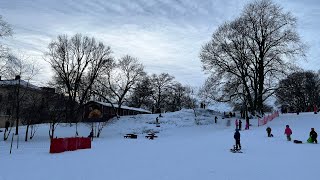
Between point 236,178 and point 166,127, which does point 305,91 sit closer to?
point 166,127

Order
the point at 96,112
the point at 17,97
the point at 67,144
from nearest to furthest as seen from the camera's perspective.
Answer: the point at 67,144, the point at 17,97, the point at 96,112

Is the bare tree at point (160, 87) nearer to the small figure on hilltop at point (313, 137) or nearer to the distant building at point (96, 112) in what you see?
the distant building at point (96, 112)

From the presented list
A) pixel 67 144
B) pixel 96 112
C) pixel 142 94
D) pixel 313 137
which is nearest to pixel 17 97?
pixel 67 144

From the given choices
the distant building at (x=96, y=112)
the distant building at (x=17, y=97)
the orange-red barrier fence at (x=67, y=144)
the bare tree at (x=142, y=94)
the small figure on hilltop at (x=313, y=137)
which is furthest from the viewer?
the bare tree at (x=142, y=94)

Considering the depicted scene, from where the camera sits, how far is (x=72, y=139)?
25.4 metres

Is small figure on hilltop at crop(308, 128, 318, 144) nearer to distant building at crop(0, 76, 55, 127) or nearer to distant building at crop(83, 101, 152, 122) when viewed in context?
distant building at crop(0, 76, 55, 127)

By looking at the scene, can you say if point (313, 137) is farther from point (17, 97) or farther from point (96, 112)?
point (96, 112)

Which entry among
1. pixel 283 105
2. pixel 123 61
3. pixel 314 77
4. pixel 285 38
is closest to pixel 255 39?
pixel 285 38

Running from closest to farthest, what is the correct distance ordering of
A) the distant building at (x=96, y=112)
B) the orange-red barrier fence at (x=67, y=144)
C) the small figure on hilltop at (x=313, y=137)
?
the orange-red barrier fence at (x=67, y=144)
the small figure on hilltop at (x=313, y=137)
the distant building at (x=96, y=112)

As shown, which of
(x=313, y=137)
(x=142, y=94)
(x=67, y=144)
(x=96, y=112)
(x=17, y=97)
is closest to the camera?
(x=67, y=144)

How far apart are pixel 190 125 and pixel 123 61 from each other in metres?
25.8

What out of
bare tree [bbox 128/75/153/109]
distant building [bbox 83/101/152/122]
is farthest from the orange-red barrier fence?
bare tree [bbox 128/75/153/109]

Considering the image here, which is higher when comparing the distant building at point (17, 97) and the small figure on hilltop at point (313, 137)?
the distant building at point (17, 97)

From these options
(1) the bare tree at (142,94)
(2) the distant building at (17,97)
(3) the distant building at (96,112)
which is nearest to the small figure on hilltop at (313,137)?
(2) the distant building at (17,97)
